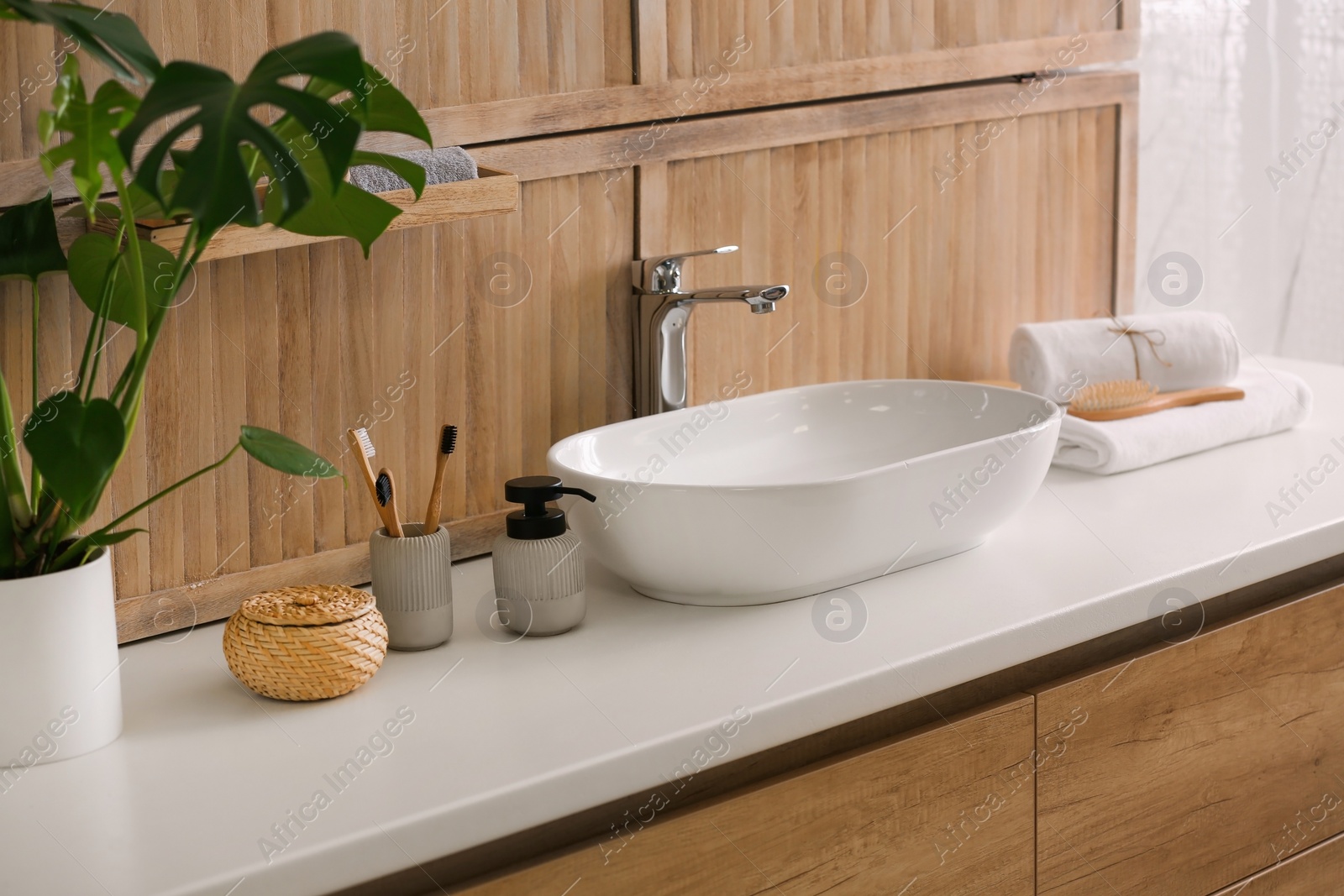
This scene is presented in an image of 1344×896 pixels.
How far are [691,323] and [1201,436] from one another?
26.1 inches

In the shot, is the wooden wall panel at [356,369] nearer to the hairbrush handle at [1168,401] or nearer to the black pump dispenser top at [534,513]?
the black pump dispenser top at [534,513]

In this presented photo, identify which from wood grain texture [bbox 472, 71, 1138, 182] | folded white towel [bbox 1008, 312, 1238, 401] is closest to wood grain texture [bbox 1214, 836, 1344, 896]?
folded white towel [bbox 1008, 312, 1238, 401]

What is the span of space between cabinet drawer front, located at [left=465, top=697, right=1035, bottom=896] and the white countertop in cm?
4

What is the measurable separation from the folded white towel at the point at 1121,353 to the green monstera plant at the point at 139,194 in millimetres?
941

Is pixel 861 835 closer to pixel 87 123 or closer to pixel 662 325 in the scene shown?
pixel 662 325

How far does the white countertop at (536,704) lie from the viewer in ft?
2.83

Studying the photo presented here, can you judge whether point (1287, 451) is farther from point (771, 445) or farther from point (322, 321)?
point (322, 321)

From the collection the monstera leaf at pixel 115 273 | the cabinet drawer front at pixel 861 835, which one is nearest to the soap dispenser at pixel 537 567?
the cabinet drawer front at pixel 861 835

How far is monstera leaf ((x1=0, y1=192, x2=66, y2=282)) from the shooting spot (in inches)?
39.6

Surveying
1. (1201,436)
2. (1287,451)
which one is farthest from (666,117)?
(1287,451)

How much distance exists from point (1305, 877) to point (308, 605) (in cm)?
110

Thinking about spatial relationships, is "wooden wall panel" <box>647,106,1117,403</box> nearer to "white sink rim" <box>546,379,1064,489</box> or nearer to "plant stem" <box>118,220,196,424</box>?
"white sink rim" <box>546,379,1064,489</box>

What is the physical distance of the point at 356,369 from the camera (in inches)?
50.6

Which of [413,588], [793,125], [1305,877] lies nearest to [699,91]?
[793,125]
